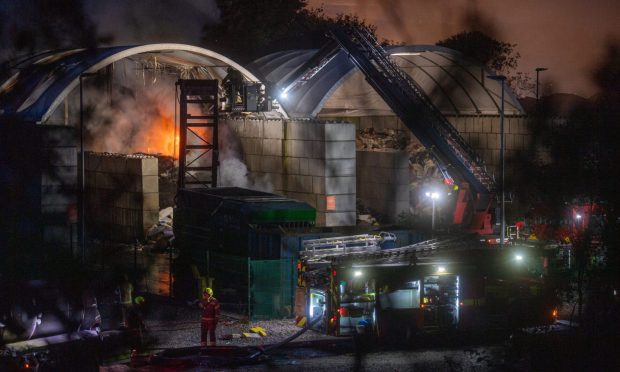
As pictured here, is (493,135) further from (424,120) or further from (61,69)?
(61,69)

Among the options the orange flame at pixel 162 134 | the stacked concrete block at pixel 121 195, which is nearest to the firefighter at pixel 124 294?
the stacked concrete block at pixel 121 195

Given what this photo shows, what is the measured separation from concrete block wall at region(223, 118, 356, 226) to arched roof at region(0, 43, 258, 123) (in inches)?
210

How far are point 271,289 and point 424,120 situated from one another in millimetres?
15571

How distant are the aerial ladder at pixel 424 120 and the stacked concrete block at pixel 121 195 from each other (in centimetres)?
898

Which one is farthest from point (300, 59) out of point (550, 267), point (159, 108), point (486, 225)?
→ point (550, 267)

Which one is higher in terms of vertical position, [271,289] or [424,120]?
[424,120]

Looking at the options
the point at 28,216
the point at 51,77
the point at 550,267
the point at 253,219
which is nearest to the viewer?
the point at 550,267

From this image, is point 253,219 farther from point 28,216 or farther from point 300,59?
point 300,59

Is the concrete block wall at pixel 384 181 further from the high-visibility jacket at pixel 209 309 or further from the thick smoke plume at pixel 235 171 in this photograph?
the high-visibility jacket at pixel 209 309

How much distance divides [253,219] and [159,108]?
77.4ft

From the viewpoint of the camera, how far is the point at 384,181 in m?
43.0

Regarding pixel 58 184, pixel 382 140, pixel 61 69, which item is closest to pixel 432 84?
pixel 382 140

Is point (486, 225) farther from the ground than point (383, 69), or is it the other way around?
point (383, 69)

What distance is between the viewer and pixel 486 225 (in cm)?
3684
